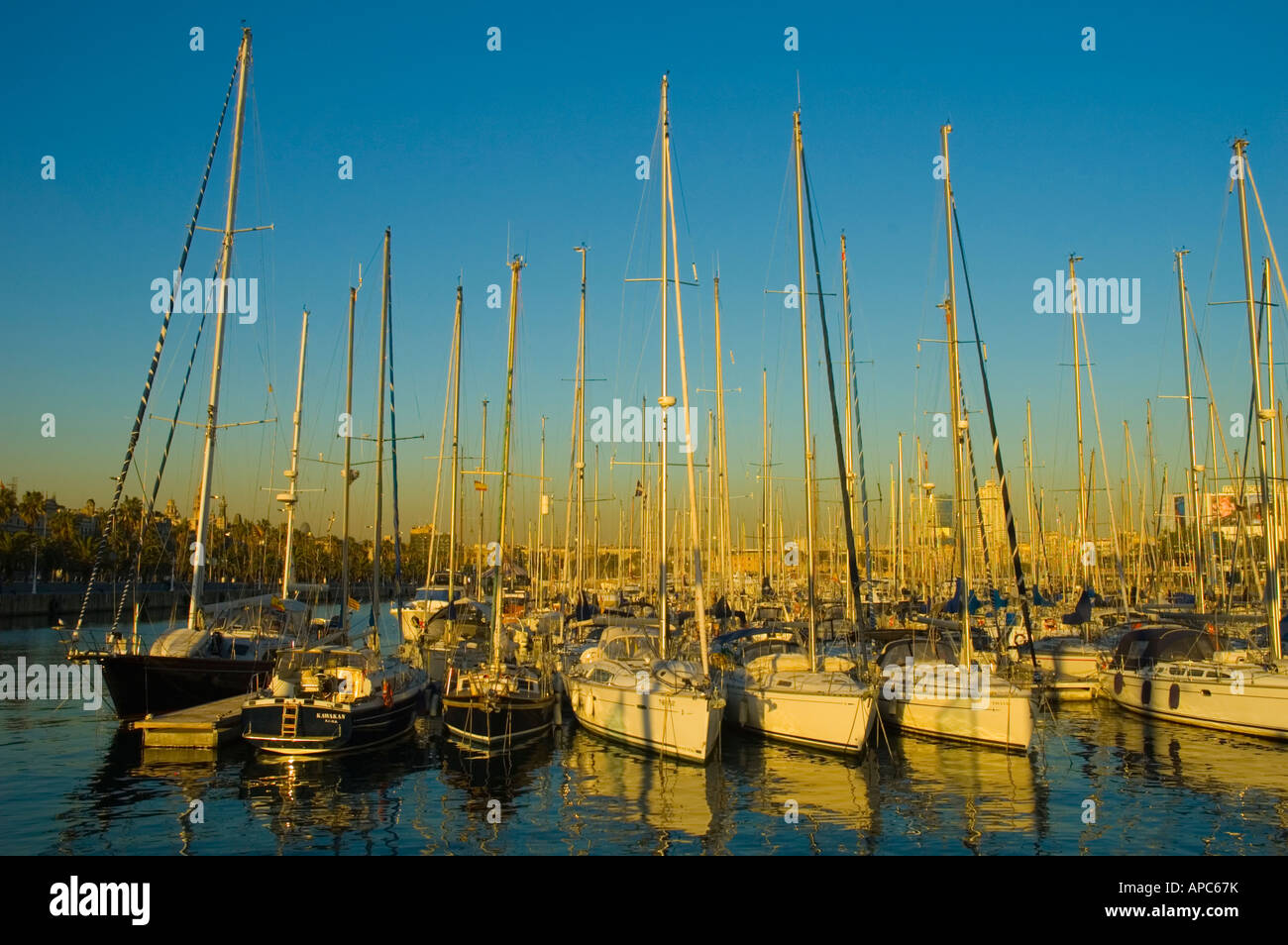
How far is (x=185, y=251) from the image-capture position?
3131cm

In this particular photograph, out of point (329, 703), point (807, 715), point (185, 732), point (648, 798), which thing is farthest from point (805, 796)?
point (185, 732)

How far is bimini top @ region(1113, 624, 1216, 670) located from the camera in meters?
32.3

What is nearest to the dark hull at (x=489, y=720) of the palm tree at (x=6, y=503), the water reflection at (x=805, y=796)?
the water reflection at (x=805, y=796)

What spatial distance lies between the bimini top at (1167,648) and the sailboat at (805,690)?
36.5 ft

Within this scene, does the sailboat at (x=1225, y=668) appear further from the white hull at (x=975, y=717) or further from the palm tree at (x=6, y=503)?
the palm tree at (x=6, y=503)

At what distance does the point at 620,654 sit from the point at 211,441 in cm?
1537

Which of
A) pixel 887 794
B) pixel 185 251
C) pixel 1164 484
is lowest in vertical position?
pixel 887 794

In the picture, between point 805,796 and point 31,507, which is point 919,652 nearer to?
point 805,796

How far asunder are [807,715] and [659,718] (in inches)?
159
